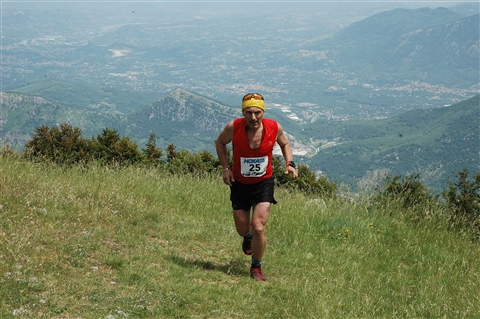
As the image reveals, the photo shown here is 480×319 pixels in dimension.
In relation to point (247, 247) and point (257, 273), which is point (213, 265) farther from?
point (257, 273)

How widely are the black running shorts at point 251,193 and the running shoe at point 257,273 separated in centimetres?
68

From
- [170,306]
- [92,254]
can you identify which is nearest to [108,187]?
[92,254]

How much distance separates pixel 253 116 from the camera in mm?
5422

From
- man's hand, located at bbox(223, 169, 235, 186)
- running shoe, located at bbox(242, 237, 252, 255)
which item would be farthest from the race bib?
running shoe, located at bbox(242, 237, 252, 255)

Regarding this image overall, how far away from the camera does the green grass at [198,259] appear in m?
4.74

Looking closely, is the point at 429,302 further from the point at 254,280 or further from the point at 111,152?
the point at 111,152

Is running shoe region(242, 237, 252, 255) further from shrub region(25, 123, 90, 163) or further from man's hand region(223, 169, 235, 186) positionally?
shrub region(25, 123, 90, 163)

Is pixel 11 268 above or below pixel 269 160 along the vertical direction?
below

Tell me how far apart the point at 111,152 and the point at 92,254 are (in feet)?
29.4

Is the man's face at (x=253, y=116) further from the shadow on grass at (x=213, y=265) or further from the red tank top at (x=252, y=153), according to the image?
the shadow on grass at (x=213, y=265)

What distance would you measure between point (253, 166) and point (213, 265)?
1.37 metres

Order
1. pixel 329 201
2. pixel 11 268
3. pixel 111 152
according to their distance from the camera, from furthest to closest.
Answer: pixel 111 152
pixel 329 201
pixel 11 268

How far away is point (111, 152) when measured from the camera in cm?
1432

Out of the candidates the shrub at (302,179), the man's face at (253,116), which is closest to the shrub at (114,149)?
the shrub at (302,179)
